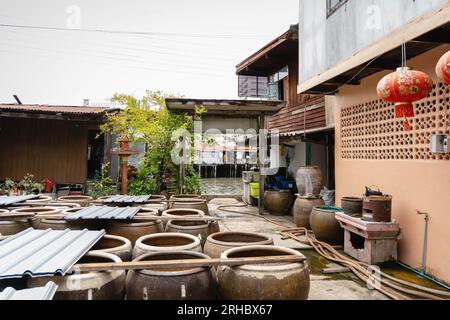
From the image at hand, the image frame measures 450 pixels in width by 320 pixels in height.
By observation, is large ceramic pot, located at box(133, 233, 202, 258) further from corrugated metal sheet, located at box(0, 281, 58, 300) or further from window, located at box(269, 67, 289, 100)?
window, located at box(269, 67, 289, 100)

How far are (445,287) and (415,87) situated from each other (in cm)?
322

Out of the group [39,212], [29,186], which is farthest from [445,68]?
[29,186]

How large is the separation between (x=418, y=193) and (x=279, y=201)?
6078 millimetres

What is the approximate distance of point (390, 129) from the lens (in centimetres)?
668

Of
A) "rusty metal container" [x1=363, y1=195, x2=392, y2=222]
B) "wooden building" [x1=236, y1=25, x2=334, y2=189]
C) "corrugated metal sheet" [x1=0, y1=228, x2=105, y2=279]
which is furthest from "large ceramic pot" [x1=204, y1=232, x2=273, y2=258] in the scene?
"wooden building" [x1=236, y1=25, x2=334, y2=189]

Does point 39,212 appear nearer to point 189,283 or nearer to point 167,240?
point 167,240

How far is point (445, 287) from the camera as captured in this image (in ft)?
16.6

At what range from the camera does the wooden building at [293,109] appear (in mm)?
11294

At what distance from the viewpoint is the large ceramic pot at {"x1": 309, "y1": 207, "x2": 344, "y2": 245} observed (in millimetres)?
7375

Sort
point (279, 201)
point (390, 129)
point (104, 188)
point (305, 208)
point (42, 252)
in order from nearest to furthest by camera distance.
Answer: point (42, 252) < point (390, 129) < point (305, 208) < point (104, 188) < point (279, 201)

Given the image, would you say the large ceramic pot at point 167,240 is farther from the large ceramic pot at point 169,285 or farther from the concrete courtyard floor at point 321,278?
the concrete courtyard floor at point 321,278

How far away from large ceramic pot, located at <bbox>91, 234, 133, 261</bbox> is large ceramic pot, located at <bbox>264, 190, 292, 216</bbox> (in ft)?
26.8
